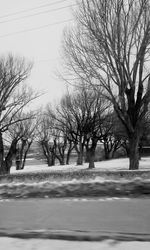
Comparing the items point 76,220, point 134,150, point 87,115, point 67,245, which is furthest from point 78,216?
point 87,115

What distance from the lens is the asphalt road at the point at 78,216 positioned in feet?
18.5

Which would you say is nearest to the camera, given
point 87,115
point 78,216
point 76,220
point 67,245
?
point 67,245

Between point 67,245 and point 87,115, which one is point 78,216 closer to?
point 67,245

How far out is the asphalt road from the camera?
5629 millimetres

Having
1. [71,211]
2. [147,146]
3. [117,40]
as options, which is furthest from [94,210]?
[147,146]

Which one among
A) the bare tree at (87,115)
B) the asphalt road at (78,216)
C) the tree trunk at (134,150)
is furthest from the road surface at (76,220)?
the bare tree at (87,115)

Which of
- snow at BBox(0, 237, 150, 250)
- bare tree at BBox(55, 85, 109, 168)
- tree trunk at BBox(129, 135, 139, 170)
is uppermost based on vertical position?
bare tree at BBox(55, 85, 109, 168)

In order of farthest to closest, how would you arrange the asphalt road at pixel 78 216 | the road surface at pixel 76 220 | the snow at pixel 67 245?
1. the asphalt road at pixel 78 216
2. the road surface at pixel 76 220
3. the snow at pixel 67 245

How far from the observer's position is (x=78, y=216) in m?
6.56

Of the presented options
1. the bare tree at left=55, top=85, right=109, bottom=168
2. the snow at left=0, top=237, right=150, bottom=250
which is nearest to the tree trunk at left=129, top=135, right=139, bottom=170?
the bare tree at left=55, top=85, right=109, bottom=168

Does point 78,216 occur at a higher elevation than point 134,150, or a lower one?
lower

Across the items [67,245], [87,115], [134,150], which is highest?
[87,115]

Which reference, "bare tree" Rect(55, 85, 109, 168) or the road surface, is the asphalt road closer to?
the road surface

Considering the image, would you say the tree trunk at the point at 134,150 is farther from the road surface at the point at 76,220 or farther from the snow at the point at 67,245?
the snow at the point at 67,245
